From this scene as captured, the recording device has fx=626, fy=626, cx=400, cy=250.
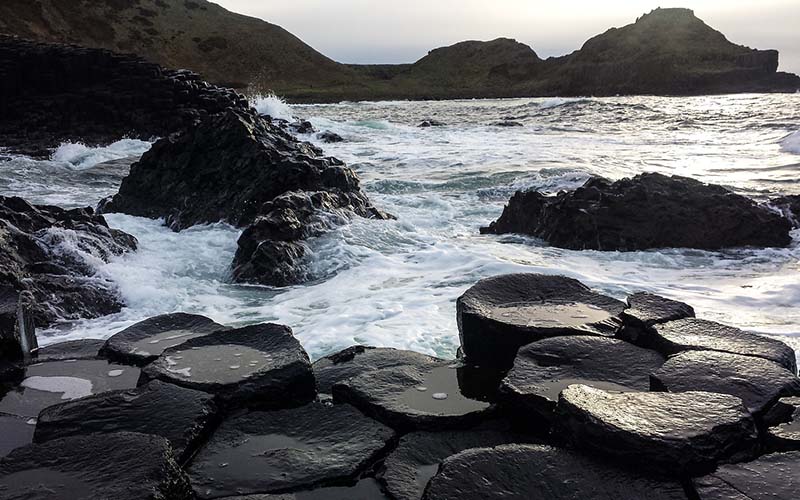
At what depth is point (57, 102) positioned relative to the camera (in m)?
23.4

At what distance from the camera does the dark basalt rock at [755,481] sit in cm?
221

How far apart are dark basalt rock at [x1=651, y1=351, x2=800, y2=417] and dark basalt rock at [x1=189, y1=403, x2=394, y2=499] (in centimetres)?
138

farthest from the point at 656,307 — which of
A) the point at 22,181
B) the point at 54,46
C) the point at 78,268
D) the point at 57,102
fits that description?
the point at 54,46

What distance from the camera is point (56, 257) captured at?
6.57m

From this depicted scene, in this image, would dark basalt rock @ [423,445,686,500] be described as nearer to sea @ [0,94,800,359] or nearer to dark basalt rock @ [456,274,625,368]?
dark basalt rock @ [456,274,625,368]

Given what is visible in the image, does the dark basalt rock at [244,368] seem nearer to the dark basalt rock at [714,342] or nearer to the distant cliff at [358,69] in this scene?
the dark basalt rock at [714,342]

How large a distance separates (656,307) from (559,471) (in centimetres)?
183

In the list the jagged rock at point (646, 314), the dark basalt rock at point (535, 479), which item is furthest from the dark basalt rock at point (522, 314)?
the dark basalt rock at point (535, 479)

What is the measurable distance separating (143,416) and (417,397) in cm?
131

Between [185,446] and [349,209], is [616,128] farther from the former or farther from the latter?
[185,446]

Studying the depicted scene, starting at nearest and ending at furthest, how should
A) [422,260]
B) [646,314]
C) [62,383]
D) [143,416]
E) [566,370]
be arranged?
[143,416], [566,370], [62,383], [646,314], [422,260]

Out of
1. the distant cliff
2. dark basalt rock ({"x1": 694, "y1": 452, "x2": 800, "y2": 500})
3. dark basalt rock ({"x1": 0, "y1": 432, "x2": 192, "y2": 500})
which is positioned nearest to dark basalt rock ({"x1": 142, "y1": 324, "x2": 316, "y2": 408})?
dark basalt rock ({"x1": 0, "y1": 432, "x2": 192, "y2": 500})

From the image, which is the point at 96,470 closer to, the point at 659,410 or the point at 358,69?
the point at 659,410

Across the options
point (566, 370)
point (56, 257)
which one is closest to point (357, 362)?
point (566, 370)
